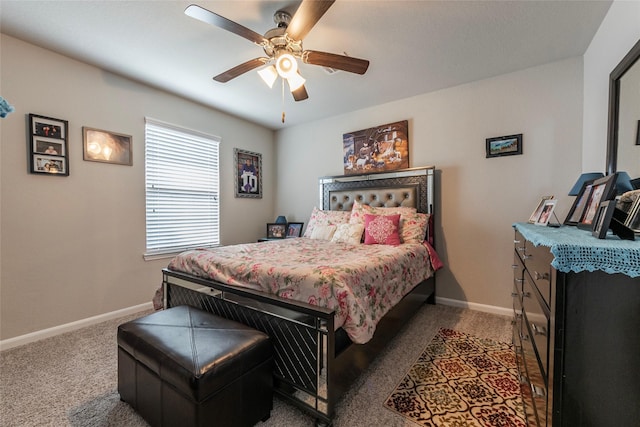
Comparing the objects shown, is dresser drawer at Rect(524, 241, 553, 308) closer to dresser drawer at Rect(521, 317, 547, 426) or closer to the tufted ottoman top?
dresser drawer at Rect(521, 317, 547, 426)

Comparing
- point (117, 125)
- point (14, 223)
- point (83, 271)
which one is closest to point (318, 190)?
point (117, 125)

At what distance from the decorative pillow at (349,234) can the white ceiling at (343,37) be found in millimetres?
1609

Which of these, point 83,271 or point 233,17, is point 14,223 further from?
point 233,17

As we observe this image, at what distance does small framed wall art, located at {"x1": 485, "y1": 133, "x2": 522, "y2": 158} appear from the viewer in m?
2.62

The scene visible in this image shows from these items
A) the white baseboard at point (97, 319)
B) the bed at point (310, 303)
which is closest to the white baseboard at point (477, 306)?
the white baseboard at point (97, 319)

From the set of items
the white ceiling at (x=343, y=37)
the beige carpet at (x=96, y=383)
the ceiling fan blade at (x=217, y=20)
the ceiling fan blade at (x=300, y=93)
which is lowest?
the beige carpet at (x=96, y=383)

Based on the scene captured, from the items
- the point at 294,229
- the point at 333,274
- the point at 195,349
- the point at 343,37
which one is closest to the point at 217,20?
the point at 343,37

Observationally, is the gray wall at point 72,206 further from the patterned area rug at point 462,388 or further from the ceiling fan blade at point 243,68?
the patterned area rug at point 462,388

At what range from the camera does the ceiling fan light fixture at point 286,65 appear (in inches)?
72.7

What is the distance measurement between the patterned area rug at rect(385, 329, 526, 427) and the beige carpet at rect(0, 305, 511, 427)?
3.4 inches

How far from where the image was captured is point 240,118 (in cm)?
403

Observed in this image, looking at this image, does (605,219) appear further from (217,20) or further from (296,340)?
(217,20)

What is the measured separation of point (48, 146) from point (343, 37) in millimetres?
2770

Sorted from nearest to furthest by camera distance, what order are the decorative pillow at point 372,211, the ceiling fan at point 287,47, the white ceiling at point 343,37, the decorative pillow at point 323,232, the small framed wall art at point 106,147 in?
1. the ceiling fan at point 287,47
2. the white ceiling at point 343,37
3. the small framed wall art at point 106,147
4. the decorative pillow at point 372,211
5. the decorative pillow at point 323,232
